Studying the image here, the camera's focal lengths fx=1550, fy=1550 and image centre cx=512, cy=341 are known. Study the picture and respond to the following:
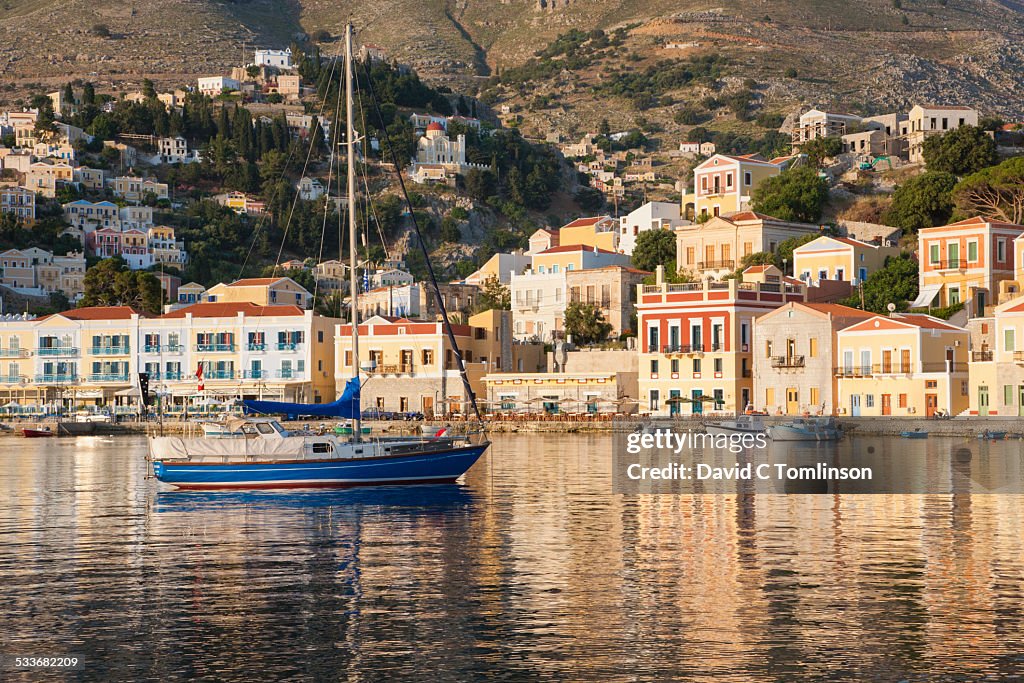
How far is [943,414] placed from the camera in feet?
259

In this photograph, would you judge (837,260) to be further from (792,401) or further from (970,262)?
(792,401)

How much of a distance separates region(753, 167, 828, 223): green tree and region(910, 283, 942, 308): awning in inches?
666

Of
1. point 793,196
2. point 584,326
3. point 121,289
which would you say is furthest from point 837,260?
point 121,289

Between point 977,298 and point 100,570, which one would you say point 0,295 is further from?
point 100,570

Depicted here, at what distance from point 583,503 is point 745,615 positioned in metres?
17.9

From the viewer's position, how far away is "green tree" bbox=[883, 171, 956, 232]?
105 meters

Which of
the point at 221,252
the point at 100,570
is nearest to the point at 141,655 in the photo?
the point at 100,570

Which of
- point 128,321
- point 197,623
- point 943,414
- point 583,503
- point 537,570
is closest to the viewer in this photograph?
point 197,623

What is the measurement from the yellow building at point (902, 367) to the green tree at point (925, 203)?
78.5 ft

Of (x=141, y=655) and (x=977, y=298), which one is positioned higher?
(x=977, y=298)

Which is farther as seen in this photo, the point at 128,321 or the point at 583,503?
the point at 128,321

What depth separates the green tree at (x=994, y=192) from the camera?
101 meters

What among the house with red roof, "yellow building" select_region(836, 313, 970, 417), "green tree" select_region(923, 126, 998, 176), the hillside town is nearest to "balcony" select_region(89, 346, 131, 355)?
the hillside town

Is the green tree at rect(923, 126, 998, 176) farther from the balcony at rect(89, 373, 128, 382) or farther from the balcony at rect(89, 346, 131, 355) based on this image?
the balcony at rect(89, 373, 128, 382)
